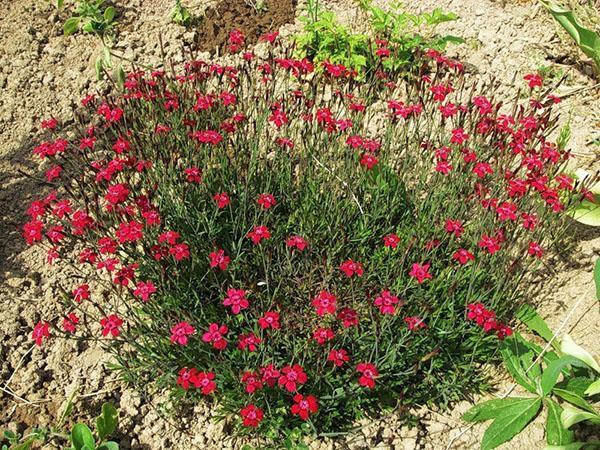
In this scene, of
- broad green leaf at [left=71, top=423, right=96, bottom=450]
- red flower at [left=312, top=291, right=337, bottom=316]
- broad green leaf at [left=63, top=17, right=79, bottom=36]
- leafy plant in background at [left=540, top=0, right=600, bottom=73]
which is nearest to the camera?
red flower at [left=312, top=291, right=337, bottom=316]

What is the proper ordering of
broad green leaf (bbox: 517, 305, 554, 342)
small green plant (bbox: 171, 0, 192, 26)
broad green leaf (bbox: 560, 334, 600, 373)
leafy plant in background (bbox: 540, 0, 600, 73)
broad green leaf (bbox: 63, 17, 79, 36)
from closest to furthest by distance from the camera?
broad green leaf (bbox: 560, 334, 600, 373), broad green leaf (bbox: 517, 305, 554, 342), leafy plant in background (bbox: 540, 0, 600, 73), broad green leaf (bbox: 63, 17, 79, 36), small green plant (bbox: 171, 0, 192, 26)

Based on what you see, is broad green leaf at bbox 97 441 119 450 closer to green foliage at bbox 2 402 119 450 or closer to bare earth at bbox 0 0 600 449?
green foliage at bbox 2 402 119 450

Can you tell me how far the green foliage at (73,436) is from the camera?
2672 mm

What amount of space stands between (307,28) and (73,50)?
2.09 m

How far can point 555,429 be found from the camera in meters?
2.74

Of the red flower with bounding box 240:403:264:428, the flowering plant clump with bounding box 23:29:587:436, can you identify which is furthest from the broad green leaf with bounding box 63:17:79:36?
the red flower with bounding box 240:403:264:428

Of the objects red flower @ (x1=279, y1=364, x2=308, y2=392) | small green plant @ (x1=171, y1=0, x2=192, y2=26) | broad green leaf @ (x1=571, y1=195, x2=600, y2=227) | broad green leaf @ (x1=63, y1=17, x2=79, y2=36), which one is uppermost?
small green plant @ (x1=171, y1=0, x2=192, y2=26)

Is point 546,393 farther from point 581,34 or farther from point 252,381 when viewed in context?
point 581,34

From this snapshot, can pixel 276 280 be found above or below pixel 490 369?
above

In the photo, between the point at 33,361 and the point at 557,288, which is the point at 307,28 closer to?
the point at 557,288

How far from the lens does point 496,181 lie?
321cm

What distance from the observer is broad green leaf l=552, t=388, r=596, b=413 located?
2775mm

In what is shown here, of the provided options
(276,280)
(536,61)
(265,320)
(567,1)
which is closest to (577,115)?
(536,61)

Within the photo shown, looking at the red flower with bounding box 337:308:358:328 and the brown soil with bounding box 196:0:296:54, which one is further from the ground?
the brown soil with bounding box 196:0:296:54
